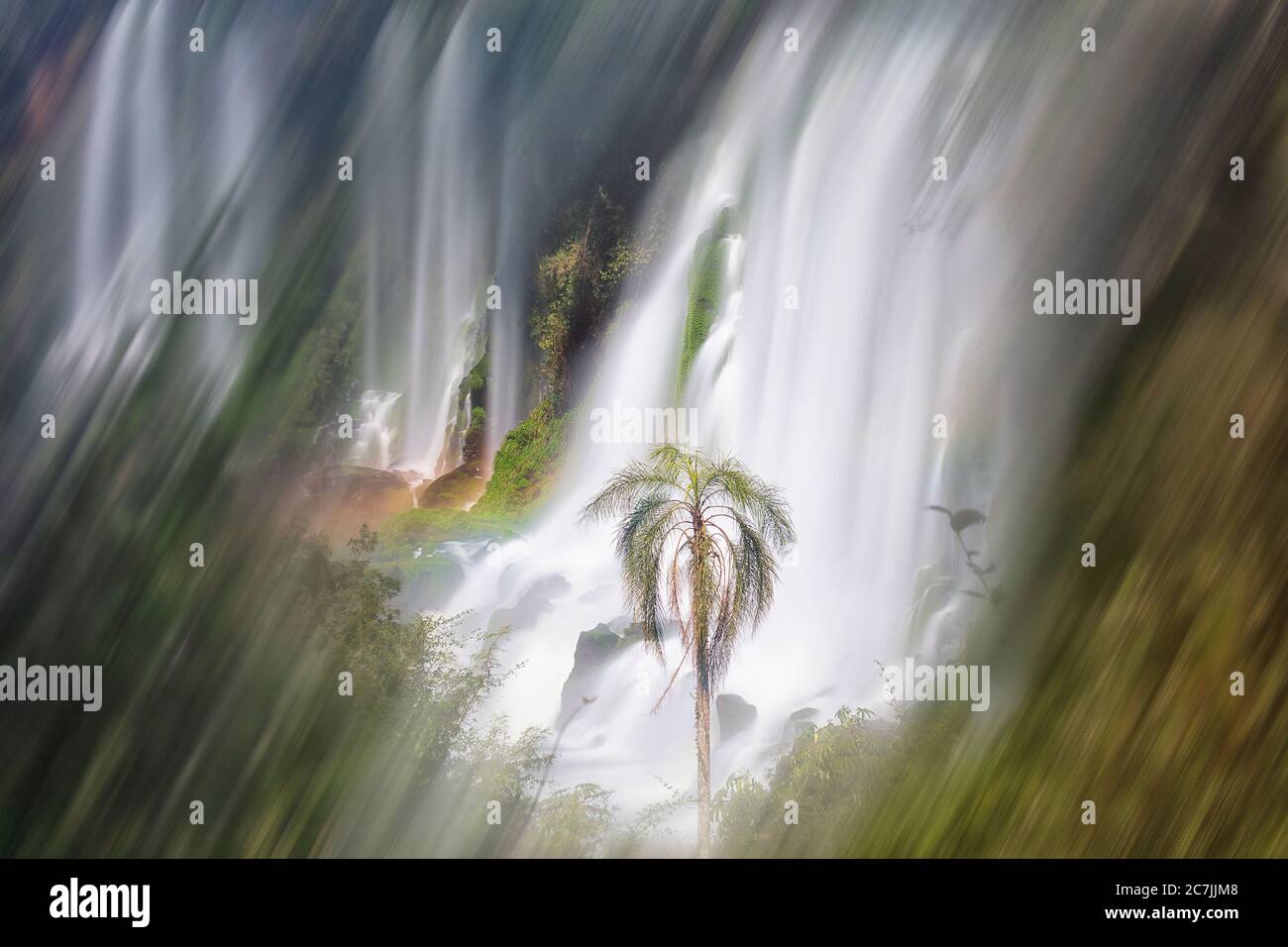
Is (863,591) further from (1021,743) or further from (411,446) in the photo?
(411,446)

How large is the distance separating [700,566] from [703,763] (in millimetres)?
1703

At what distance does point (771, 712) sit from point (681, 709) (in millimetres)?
854

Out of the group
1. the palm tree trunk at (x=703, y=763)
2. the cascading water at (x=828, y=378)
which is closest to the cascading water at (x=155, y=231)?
the cascading water at (x=828, y=378)

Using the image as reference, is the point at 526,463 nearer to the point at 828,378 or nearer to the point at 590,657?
the point at 590,657

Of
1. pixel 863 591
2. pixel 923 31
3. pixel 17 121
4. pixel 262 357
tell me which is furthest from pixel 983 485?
pixel 17 121

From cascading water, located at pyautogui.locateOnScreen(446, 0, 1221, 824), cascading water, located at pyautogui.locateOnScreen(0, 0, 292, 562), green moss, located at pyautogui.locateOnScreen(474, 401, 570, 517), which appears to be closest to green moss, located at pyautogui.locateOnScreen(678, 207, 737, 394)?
cascading water, located at pyautogui.locateOnScreen(446, 0, 1221, 824)

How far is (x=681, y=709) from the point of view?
1002cm

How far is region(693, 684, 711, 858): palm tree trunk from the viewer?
340 inches

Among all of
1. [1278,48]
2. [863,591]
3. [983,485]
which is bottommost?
[863,591]

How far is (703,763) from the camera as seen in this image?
28.7 ft

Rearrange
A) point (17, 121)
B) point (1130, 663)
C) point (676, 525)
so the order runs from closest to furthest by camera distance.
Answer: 1. point (676, 525)
2. point (1130, 663)
3. point (17, 121)

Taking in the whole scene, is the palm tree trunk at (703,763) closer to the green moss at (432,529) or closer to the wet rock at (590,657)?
the wet rock at (590,657)

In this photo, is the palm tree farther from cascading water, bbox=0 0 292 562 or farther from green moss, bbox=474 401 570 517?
cascading water, bbox=0 0 292 562

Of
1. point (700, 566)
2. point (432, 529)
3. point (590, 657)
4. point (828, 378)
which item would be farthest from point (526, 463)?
point (828, 378)
